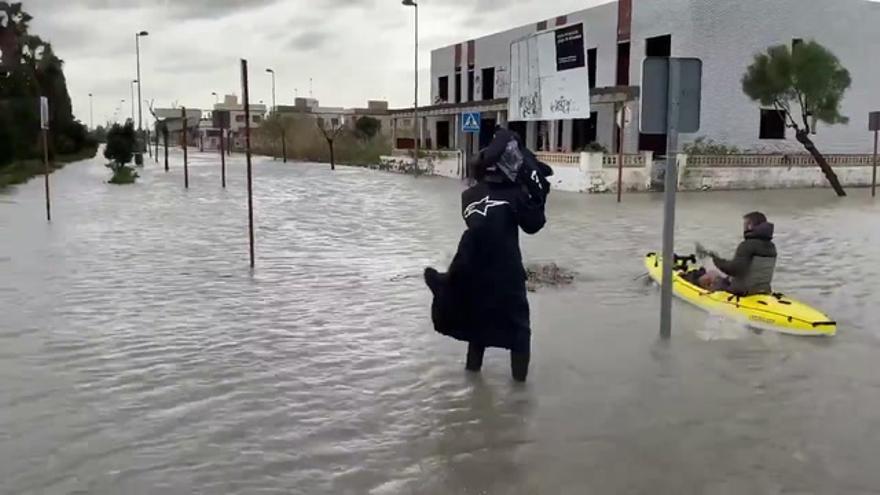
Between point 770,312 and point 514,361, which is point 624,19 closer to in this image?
point 770,312

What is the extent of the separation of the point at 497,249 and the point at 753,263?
312cm

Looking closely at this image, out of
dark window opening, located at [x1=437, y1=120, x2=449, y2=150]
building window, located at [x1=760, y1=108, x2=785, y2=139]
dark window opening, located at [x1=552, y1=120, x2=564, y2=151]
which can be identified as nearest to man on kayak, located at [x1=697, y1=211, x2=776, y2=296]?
building window, located at [x1=760, y1=108, x2=785, y2=139]

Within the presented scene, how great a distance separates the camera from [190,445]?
4676 mm

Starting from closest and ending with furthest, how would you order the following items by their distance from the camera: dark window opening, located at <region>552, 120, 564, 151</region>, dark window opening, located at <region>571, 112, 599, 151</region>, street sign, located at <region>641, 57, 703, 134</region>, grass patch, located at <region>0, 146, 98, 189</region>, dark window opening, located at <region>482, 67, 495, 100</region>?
street sign, located at <region>641, 57, 703, 134</region> → grass patch, located at <region>0, 146, 98, 189</region> → dark window opening, located at <region>571, 112, 599, 151</region> → dark window opening, located at <region>552, 120, 564, 151</region> → dark window opening, located at <region>482, 67, 495, 100</region>

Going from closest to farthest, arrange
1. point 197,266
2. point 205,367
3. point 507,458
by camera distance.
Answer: point 507,458, point 205,367, point 197,266

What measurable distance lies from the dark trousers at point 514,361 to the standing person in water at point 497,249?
73 mm

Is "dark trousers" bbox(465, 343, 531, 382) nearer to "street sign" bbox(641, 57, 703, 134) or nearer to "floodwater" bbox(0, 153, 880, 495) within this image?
"floodwater" bbox(0, 153, 880, 495)

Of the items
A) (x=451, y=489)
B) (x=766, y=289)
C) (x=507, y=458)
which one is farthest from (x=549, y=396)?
(x=766, y=289)

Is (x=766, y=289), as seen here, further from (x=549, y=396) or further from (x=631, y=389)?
(x=549, y=396)

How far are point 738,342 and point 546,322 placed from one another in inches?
65.3

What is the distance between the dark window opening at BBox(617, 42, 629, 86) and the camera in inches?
1460

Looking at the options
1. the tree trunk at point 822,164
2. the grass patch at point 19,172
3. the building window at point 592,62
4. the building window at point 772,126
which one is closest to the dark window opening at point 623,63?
the building window at point 592,62

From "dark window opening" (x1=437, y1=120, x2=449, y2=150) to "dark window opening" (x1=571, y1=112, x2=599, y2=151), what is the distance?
1541cm

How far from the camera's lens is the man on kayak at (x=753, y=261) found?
7480 millimetres
